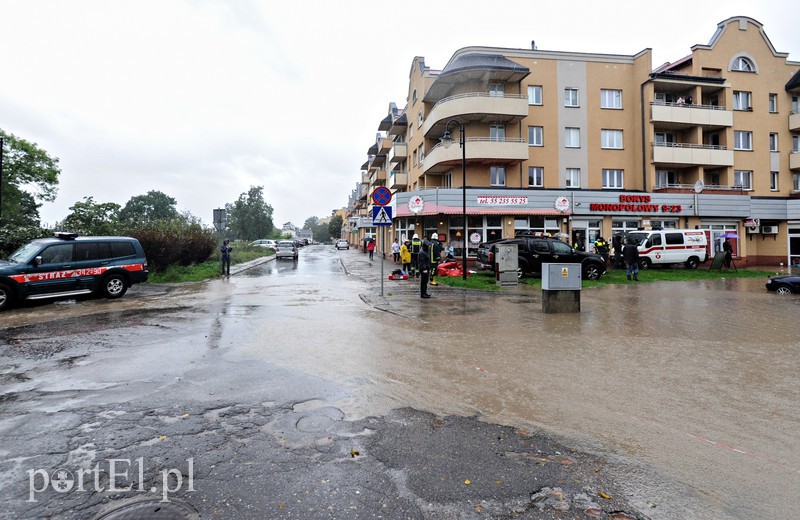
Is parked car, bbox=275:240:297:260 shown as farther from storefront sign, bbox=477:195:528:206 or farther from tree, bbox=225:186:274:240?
tree, bbox=225:186:274:240

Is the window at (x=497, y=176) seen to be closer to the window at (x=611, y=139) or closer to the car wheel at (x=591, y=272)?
the window at (x=611, y=139)

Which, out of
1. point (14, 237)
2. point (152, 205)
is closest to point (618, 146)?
point (14, 237)

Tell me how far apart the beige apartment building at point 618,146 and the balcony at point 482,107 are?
70 mm

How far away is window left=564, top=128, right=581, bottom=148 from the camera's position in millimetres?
29375

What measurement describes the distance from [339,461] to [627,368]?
4559mm

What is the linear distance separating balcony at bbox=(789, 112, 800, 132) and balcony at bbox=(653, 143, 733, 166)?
6.10 metres

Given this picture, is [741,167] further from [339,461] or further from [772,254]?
[339,461]

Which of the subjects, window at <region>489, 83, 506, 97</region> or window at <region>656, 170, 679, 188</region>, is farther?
window at <region>656, 170, 679, 188</region>

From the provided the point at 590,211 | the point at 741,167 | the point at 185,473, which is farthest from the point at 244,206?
the point at 185,473

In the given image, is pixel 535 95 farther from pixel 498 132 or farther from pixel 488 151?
pixel 488 151

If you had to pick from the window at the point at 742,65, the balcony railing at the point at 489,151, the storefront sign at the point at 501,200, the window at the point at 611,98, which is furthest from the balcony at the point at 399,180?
the window at the point at 742,65

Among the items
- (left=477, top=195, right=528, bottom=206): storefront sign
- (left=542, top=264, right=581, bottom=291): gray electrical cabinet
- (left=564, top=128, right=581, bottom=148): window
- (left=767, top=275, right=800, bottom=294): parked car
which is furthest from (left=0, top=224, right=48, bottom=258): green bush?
(left=564, top=128, right=581, bottom=148): window

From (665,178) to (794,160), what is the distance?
9.76 meters

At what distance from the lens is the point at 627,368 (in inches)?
241
